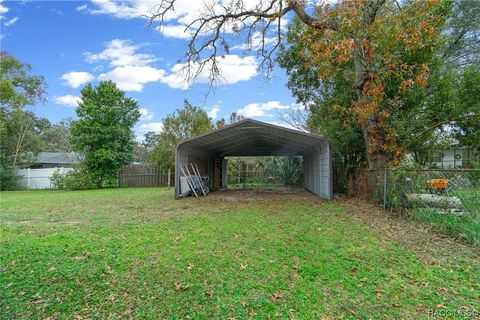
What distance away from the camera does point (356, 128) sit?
33.9 ft

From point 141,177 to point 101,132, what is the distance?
3.67 meters

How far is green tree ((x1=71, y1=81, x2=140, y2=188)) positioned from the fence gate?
1.70ft

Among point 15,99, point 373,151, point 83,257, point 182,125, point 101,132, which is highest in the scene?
point 15,99

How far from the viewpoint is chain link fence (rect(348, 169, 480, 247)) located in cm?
506

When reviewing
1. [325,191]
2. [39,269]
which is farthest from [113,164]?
[39,269]

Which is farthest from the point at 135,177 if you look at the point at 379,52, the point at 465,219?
the point at 465,219

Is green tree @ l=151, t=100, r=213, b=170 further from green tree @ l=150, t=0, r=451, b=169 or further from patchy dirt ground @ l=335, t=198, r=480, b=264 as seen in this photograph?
patchy dirt ground @ l=335, t=198, r=480, b=264

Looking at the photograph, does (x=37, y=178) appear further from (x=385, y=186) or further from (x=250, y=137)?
(x=385, y=186)

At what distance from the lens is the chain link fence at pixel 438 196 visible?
5059 mm

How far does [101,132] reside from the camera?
18.8 m

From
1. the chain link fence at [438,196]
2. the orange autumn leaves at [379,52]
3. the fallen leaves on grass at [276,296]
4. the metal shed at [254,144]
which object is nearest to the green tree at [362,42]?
the orange autumn leaves at [379,52]

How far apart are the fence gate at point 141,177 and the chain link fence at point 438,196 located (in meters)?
14.1

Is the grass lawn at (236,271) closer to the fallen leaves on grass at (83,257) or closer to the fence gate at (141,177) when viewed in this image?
the fallen leaves on grass at (83,257)

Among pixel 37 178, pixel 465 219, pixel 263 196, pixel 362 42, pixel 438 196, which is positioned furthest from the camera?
pixel 37 178
